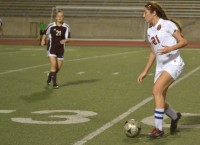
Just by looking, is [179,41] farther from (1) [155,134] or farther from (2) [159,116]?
(1) [155,134]

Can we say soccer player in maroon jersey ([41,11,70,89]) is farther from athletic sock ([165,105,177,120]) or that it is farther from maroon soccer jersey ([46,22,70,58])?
athletic sock ([165,105,177,120])

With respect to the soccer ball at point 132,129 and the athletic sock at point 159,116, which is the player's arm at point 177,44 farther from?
the soccer ball at point 132,129

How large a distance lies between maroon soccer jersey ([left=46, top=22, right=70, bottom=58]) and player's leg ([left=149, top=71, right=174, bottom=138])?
19.2 feet

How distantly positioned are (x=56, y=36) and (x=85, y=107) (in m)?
3.74

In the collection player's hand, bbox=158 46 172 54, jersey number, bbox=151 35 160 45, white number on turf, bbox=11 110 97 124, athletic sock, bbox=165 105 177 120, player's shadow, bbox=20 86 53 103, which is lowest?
player's shadow, bbox=20 86 53 103

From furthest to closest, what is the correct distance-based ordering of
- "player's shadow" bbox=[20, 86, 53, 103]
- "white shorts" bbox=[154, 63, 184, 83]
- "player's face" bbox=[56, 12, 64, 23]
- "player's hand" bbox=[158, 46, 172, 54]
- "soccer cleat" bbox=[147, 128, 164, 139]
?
"player's face" bbox=[56, 12, 64, 23], "player's shadow" bbox=[20, 86, 53, 103], "white shorts" bbox=[154, 63, 184, 83], "player's hand" bbox=[158, 46, 172, 54], "soccer cleat" bbox=[147, 128, 164, 139]

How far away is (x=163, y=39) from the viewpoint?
6.73 m

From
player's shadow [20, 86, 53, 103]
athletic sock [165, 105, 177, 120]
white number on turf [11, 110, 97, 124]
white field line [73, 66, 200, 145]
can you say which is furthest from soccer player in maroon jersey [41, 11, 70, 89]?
athletic sock [165, 105, 177, 120]

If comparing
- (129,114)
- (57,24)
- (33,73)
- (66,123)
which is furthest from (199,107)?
(33,73)

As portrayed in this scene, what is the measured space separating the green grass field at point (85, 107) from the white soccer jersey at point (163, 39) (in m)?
0.93

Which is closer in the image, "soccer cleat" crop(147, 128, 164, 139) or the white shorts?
"soccer cleat" crop(147, 128, 164, 139)

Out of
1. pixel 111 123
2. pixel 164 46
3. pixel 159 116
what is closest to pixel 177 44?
pixel 164 46

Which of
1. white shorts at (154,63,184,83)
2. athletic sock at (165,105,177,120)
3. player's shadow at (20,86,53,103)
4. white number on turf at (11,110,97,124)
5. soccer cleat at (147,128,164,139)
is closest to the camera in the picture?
soccer cleat at (147,128,164,139)

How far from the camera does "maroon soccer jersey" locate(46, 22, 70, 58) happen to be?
12242mm
